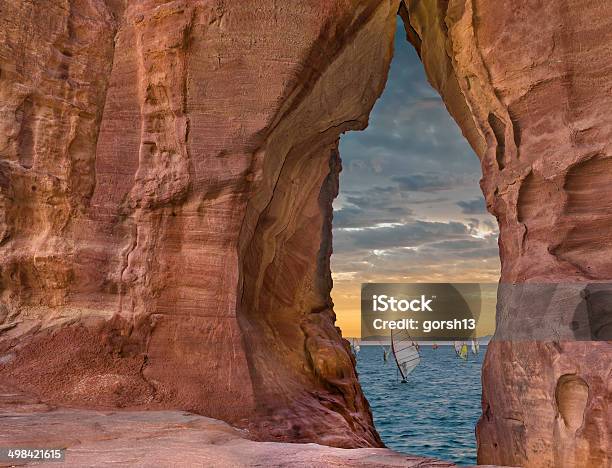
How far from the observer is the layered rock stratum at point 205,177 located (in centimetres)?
845

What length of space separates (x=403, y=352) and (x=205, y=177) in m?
45.4

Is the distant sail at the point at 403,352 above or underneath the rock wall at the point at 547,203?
underneath

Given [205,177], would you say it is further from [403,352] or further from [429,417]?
[403,352]

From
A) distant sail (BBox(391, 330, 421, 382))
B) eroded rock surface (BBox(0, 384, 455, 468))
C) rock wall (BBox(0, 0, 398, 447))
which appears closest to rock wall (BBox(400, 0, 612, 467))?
eroded rock surface (BBox(0, 384, 455, 468))

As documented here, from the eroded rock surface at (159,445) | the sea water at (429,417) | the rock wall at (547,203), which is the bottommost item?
the sea water at (429,417)

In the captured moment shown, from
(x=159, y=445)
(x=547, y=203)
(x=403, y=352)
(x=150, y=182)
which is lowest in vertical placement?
(x=403, y=352)

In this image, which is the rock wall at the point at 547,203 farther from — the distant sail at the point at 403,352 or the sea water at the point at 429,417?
the distant sail at the point at 403,352

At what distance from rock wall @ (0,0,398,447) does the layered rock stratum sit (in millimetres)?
31

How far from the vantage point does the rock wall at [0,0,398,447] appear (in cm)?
939

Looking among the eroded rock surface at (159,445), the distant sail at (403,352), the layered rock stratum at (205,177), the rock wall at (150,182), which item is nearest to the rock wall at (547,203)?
the layered rock stratum at (205,177)

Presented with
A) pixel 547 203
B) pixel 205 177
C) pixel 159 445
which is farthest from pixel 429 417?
pixel 159 445

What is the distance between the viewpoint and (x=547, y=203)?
870cm

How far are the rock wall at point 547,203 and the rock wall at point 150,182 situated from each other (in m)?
3.03

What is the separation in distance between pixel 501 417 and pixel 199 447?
5.11 metres
